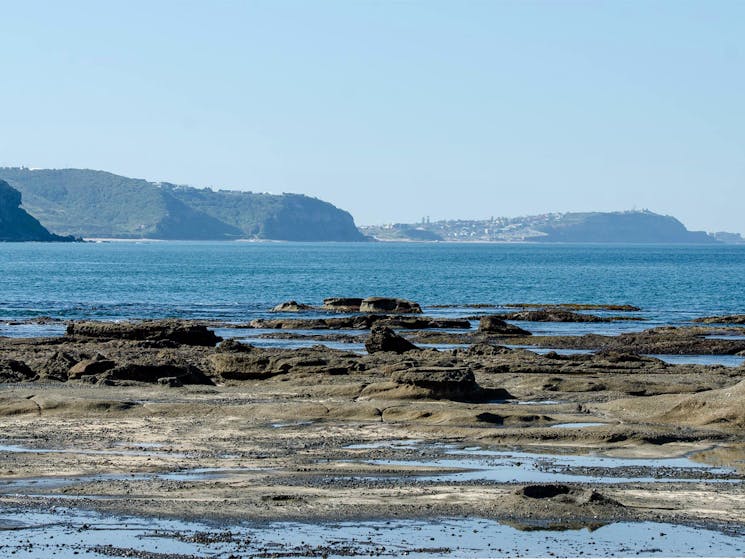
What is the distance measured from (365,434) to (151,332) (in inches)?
976

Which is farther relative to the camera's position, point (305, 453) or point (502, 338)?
point (502, 338)

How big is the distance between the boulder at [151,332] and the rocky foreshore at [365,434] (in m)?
4.79

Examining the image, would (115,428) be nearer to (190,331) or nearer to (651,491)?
(651,491)

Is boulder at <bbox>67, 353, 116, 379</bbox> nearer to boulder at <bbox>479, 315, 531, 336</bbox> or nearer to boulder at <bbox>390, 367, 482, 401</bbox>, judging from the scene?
boulder at <bbox>390, 367, 482, 401</bbox>

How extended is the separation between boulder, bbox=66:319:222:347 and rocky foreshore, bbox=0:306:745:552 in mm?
4792

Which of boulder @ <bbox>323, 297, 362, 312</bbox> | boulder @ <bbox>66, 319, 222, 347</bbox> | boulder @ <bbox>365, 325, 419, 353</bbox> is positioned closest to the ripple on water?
boulder @ <bbox>365, 325, 419, 353</bbox>

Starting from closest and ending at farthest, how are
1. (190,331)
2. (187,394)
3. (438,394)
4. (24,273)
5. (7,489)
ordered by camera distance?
(7,489), (438,394), (187,394), (190,331), (24,273)

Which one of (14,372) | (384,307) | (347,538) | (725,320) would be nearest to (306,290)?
(384,307)

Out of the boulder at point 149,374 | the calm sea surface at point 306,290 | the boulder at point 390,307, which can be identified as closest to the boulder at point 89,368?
the boulder at point 149,374

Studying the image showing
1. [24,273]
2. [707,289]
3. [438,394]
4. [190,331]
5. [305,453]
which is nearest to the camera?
[305,453]

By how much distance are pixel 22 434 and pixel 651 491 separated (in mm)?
12295

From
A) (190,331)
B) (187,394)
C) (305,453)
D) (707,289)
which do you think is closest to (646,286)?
(707,289)

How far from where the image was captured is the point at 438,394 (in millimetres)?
28844

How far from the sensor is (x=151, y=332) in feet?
158
